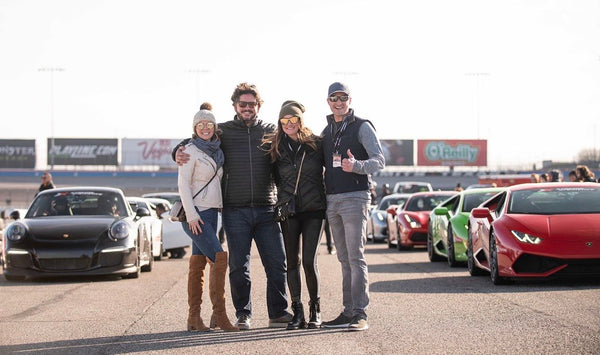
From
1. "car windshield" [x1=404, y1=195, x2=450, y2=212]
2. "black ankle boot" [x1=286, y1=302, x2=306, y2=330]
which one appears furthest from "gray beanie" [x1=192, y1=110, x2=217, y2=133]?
"car windshield" [x1=404, y1=195, x2=450, y2=212]

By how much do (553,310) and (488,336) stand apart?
194cm

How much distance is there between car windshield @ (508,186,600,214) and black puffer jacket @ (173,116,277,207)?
534cm

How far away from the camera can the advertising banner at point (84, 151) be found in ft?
346

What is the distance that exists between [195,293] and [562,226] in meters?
5.32

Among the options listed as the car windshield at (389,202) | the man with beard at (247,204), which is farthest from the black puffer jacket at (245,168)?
the car windshield at (389,202)

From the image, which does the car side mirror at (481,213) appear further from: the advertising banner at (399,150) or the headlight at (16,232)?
the advertising banner at (399,150)

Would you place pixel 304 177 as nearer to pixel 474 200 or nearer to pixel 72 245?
pixel 72 245

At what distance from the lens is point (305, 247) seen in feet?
30.1

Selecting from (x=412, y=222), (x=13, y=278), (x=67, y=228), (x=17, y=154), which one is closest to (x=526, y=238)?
(x=67, y=228)

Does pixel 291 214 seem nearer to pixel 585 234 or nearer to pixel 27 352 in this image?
pixel 27 352

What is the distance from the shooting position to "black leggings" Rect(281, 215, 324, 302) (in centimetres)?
912

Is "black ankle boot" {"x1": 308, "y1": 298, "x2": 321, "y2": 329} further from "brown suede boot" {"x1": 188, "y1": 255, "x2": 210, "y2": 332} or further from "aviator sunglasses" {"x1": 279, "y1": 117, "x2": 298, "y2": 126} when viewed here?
"aviator sunglasses" {"x1": 279, "y1": 117, "x2": 298, "y2": 126}

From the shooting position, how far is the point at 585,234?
12703 millimetres

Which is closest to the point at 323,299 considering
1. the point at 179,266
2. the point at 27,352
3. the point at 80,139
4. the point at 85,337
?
the point at 85,337
